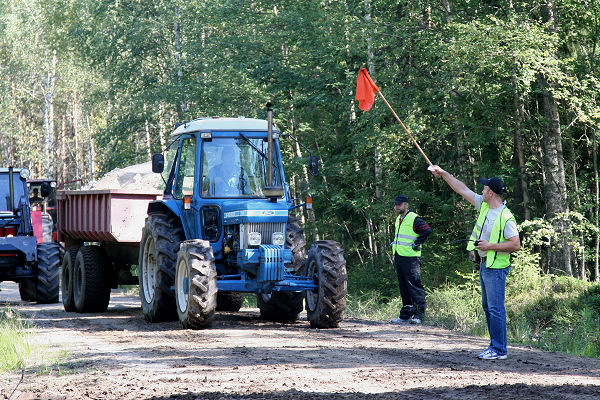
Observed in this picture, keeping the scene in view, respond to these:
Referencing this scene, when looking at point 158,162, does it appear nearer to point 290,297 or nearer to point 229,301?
point 290,297

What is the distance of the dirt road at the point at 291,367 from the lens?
667cm

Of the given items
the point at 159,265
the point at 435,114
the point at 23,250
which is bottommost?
the point at 159,265

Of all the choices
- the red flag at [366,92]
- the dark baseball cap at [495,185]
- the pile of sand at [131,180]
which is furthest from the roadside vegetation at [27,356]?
the pile of sand at [131,180]

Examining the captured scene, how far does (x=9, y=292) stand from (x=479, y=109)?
40.1 ft

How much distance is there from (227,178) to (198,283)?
1.84 metres

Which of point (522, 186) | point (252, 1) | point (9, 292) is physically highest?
point (252, 1)

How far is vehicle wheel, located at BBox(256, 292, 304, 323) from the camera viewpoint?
1195 centimetres

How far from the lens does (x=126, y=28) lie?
30.0 m

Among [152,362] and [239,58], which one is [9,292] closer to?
[239,58]

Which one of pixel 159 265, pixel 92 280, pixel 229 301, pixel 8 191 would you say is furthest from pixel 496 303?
pixel 8 191

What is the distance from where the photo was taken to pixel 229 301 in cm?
1431

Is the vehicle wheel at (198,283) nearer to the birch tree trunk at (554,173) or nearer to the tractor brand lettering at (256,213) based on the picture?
the tractor brand lettering at (256,213)

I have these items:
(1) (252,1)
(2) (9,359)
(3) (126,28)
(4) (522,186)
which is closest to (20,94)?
(3) (126,28)

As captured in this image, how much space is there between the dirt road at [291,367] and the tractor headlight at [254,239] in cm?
114
